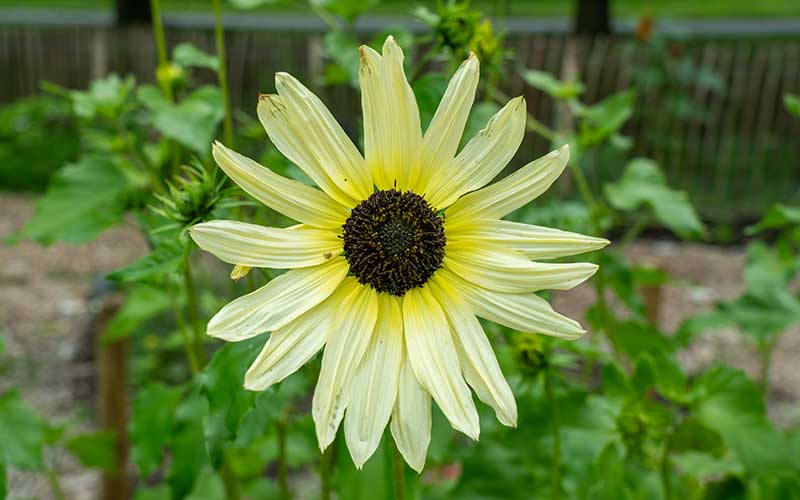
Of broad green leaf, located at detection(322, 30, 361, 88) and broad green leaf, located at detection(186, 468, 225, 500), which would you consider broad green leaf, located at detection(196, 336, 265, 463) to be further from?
broad green leaf, located at detection(186, 468, 225, 500)

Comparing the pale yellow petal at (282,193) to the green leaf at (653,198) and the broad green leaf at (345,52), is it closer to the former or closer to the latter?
the broad green leaf at (345,52)

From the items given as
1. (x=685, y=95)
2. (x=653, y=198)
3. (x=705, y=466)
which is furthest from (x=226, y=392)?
(x=685, y=95)

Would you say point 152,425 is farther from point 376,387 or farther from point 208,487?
point 376,387

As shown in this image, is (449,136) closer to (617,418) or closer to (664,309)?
(617,418)

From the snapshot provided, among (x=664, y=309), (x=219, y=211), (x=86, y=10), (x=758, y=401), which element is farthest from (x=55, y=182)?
(x=86, y=10)

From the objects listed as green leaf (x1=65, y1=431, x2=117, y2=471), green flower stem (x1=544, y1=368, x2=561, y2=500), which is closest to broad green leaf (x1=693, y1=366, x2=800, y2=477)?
green flower stem (x1=544, y1=368, x2=561, y2=500)

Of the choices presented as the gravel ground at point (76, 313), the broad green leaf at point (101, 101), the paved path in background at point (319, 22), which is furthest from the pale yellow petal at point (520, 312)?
the paved path in background at point (319, 22)
